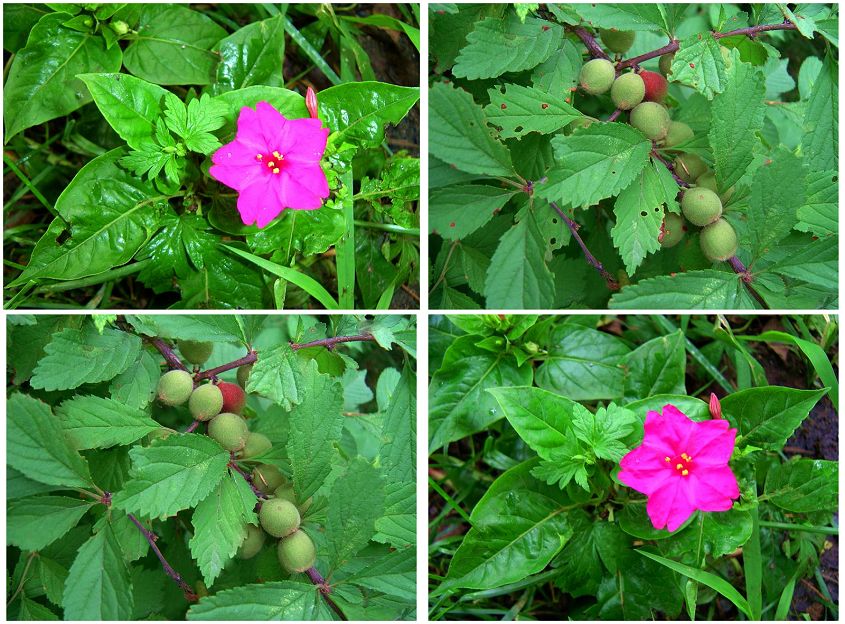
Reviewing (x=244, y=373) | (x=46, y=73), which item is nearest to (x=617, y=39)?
(x=244, y=373)

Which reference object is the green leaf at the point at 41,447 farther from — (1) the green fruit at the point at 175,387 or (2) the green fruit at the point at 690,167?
(2) the green fruit at the point at 690,167

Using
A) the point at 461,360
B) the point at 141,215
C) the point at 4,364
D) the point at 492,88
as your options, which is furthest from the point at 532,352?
the point at 4,364

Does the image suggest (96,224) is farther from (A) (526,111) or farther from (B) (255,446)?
(A) (526,111)

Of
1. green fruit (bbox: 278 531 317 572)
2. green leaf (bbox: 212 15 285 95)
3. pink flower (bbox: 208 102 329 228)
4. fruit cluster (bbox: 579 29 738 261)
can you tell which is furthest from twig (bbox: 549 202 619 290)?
green fruit (bbox: 278 531 317 572)

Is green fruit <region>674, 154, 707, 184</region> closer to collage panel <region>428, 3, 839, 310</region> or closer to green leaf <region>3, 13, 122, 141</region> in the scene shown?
collage panel <region>428, 3, 839, 310</region>

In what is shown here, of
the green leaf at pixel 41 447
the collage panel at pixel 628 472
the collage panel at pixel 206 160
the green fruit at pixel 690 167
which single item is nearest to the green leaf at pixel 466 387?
the collage panel at pixel 628 472

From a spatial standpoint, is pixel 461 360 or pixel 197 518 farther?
pixel 461 360

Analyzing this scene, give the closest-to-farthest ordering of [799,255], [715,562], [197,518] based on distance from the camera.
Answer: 1. [197,518]
2. [799,255]
3. [715,562]

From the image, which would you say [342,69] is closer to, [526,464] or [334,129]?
[334,129]
